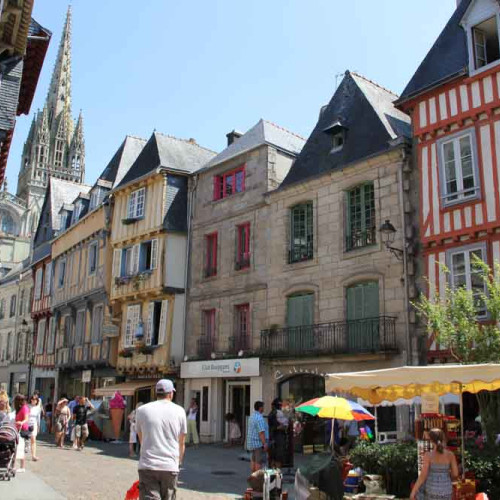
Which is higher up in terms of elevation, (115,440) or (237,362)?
(237,362)

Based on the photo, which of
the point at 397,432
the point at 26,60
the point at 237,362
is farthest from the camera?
the point at 237,362

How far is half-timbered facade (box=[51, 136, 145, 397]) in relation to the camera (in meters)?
25.6

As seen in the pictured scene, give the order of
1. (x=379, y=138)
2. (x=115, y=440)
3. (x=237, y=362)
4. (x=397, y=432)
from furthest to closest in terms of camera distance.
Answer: (x=115, y=440)
(x=237, y=362)
(x=379, y=138)
(x=397, y=432)

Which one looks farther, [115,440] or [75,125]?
[75,125]

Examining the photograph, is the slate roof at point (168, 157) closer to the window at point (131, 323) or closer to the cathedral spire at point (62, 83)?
the window at point (131, 323)

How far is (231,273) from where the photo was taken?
2078 centimetres

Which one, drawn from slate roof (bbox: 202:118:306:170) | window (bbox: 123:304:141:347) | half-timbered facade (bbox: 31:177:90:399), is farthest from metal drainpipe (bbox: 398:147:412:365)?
half-timbered facade (bbox: 31:177:90:399)

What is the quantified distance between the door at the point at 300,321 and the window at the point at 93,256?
38.2ft

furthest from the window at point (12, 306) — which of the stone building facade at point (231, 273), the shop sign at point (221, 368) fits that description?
the shop sign at point (221, 368)

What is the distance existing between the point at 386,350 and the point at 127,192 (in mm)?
13511

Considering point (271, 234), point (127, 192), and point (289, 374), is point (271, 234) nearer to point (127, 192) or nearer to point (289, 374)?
point (289, 374)

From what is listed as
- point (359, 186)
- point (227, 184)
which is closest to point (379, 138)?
point (359, 186)

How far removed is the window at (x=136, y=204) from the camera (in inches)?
946

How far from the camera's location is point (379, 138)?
16953mm
